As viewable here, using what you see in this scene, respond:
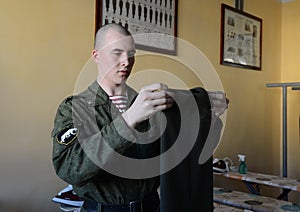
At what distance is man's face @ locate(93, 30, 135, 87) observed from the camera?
99cm

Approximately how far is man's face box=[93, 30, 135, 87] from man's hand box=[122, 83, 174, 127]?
0.25 metres

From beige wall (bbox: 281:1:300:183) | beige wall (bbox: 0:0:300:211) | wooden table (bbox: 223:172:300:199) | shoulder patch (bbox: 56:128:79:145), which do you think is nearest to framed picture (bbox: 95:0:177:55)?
beige wall (bbox: 0:0:300:211)

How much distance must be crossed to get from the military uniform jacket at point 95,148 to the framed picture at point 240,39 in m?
2.19

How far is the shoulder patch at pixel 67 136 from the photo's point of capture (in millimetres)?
854

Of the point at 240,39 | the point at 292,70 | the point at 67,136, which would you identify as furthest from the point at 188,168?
the point at 292,70

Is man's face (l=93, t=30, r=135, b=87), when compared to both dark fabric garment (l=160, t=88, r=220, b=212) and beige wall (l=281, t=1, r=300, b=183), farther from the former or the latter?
beige wall (l=281, t=1, r=300, b=183)

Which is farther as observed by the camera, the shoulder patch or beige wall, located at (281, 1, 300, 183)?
beige wall, located at (281, 1, 300, 183)

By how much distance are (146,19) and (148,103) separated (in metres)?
1.75

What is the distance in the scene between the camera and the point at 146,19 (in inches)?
94.2

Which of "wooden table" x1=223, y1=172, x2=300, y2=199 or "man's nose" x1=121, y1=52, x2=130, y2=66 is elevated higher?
"man's nose" x1=121, y1=52, x2=130, y2=66

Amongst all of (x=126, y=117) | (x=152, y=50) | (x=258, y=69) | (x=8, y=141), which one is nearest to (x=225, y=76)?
(x=258, y=69)

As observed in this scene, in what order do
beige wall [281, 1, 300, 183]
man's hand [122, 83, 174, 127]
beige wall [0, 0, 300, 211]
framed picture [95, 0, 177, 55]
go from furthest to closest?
beige wall [281, 1, 300, 183] < framed picture [95, 0, 177, 55] < beige wall [0, 0, 300, 211] < man's hand [122, 83, 174, 127]

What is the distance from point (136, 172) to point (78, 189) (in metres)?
0.18

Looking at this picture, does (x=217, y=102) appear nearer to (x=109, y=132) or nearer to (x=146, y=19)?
(x=109, y=132)
